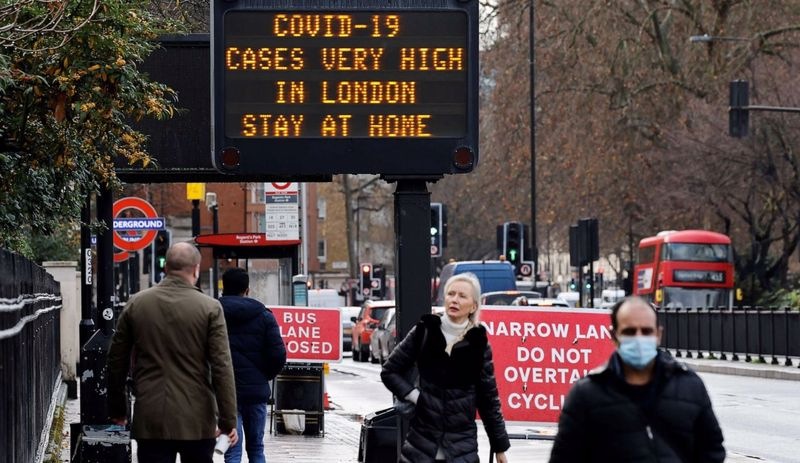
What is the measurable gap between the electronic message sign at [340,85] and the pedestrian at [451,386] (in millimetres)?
2910

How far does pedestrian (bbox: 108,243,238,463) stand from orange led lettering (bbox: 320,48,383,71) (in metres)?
3.16

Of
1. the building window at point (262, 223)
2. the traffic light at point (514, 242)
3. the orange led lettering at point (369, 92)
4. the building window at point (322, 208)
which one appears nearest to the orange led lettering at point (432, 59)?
the orange led lettering at point (369, 92)

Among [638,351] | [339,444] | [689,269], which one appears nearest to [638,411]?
[638,351]

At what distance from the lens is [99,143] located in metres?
13.9

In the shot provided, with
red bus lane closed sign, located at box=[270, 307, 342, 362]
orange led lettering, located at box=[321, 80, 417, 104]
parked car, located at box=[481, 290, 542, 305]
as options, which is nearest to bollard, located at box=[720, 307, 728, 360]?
parked car, located at box=[481, 290, 542, 305]

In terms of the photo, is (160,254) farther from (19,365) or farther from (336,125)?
(19,365)

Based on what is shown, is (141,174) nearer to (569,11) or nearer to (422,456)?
(422,456)

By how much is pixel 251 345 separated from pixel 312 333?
784 cm

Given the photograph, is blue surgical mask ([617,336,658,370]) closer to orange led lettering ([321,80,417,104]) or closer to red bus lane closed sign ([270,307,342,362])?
orange led lettering ([321,80,417,104])

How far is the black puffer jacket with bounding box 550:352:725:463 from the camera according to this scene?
5.89 metres

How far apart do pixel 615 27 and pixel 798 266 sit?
3420cm

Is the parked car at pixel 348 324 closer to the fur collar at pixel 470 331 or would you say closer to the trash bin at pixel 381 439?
the trash bin at pixel 381 439

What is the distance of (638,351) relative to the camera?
19.2ft

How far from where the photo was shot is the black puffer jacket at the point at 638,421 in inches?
232
